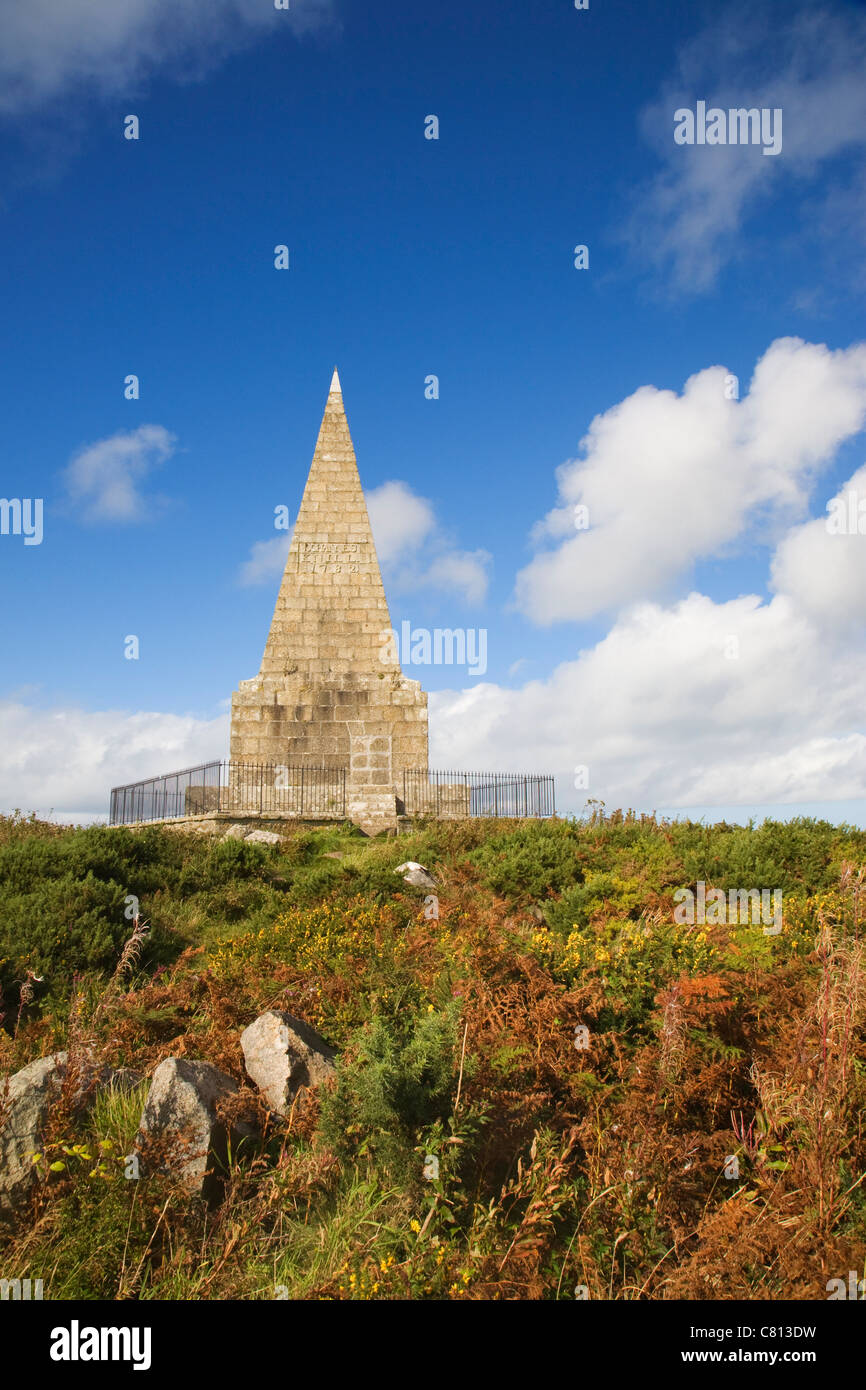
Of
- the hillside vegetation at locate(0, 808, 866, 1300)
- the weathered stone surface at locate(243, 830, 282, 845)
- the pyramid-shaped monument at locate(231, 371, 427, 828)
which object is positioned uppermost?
the pyramid-shaped monument at locate(231, 371, 427, 828)

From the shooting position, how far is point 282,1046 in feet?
16.5

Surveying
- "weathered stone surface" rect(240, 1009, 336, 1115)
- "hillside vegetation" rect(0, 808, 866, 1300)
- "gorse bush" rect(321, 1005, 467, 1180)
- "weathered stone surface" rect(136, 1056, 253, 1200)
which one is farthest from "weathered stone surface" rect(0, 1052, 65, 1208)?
"gorse bush" rect(321, 1005, 467, 1180)

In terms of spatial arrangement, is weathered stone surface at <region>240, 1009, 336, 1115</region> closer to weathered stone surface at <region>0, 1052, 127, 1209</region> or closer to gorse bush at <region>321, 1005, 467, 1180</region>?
gorse bush at <region>321, 1005, 467, 1180</region>

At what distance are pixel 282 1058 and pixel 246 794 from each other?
586 inches

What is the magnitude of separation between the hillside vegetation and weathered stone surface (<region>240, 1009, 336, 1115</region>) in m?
0.15

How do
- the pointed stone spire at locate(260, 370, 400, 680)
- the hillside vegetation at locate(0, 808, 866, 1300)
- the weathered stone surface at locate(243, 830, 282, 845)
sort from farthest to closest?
1. the pointed stone spire at locate(260, 370, 400, 680)
2. the weathered stone surface at locate(243, 830, 282, 845)
3. the hillside vegetation at locate(0, 808, 866, 1300)

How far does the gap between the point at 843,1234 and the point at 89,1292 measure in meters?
3.34

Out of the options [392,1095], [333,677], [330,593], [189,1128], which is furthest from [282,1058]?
[330,593]

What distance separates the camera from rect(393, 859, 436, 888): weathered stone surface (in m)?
11.6

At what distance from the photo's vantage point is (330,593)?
20.8 m

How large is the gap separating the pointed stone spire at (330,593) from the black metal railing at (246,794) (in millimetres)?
2573

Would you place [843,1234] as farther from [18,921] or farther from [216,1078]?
[18,921]

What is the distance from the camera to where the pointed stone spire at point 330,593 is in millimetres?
20562
